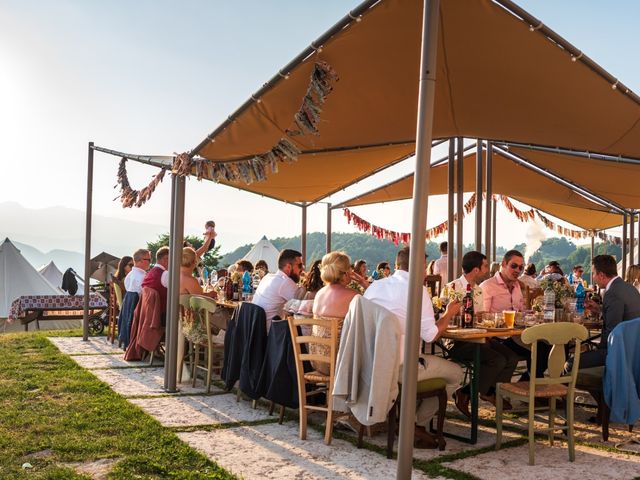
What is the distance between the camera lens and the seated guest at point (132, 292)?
838cm

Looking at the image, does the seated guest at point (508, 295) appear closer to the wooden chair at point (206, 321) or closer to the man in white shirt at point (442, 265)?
the wooden chair at point (206, 321)

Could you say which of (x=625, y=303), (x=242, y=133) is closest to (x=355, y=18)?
(x=242, y=133)

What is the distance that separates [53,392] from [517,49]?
4.85 m

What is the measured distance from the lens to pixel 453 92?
235 inches

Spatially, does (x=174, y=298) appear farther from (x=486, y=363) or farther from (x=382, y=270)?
(x=382, y=270)

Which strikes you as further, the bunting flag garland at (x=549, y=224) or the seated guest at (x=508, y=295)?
the bunting flag garland at (x=549, y=224)

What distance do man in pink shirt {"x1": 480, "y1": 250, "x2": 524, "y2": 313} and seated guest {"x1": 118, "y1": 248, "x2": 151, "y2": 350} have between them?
4575 millimetres

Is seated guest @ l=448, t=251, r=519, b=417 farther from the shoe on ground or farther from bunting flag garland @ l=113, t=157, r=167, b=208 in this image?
bunting flag garland @ l=113, t=157, r=167, b=208

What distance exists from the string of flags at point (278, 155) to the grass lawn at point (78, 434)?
2.16 m

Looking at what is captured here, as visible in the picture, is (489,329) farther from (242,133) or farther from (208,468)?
(242,133)

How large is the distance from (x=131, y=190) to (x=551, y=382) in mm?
5507

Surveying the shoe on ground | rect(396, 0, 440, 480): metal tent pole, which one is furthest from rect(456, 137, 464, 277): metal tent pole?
→ rect(396, 0, 440, 480): metal tent pole

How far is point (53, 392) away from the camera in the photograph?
582cm

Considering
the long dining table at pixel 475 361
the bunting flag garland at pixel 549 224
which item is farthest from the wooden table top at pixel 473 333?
the bunting flag garland at pixel 549 224
